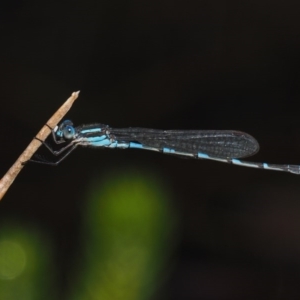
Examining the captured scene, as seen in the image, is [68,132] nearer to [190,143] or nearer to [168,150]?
[168,150]

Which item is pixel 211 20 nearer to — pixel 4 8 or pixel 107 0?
pixel 107 0

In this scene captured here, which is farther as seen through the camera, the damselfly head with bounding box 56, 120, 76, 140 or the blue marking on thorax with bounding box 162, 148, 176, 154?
the blue marking on thorax with bounding box 162, 148, 176, 154

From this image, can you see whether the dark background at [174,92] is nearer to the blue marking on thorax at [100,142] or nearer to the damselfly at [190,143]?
the damselfly at [190,143]

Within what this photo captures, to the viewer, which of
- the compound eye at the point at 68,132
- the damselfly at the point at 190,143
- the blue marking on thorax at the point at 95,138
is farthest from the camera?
the damselfly at the point at 190,143

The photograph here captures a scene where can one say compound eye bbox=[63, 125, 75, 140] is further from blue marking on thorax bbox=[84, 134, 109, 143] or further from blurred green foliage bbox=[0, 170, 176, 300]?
blurred green foliage bbox=[0, 170, 176, 300]

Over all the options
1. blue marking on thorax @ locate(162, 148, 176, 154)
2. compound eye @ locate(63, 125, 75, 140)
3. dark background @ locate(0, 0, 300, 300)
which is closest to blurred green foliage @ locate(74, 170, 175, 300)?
compound eye @ locate(63, 125, 75, 140)

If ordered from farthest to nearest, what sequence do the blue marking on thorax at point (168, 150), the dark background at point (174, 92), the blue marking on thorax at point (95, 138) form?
the dark background at point (174, 92)
the blue marking on thorax at point (168, 150)
the blue marking on thorax at point (95, 138)

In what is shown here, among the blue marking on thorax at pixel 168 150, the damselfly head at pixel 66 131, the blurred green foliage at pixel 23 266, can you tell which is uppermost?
the blue marking on thorax at pixel 168 150

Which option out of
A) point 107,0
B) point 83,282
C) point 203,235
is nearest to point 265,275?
point 203,235

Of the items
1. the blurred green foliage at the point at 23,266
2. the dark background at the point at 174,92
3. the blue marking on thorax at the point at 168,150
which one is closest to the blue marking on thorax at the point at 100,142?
the blue marking on thorax at the point at 168,150
